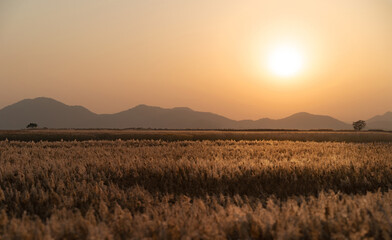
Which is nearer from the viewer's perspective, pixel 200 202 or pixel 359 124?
pixel 200 202

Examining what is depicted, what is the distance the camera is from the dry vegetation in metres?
4.02

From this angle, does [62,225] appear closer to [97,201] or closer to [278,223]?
[97,201]

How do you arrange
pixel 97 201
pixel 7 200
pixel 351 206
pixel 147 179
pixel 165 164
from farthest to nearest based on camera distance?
pixel 165 164
pixel 147 179
pixel 7 200
pixel 97 201
pixel 351 206

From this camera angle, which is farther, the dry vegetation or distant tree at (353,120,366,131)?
distant tree at (353,120,366,131)

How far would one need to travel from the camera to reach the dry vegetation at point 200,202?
13.2 feet

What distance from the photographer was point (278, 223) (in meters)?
4.05

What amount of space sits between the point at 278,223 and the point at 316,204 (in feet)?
6.08

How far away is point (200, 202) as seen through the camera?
5301mm

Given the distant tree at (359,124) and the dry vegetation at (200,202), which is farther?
the distant tree at (359,124)

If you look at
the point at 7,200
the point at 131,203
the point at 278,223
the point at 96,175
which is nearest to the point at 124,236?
the point at 278,223

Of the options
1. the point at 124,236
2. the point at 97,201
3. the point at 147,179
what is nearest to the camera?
the point at 124,236

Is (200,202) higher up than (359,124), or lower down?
lower down

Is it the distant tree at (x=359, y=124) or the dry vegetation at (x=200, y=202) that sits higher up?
the distant tree at (x=359, y=124)

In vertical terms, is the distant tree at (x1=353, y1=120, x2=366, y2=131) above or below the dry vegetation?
above
